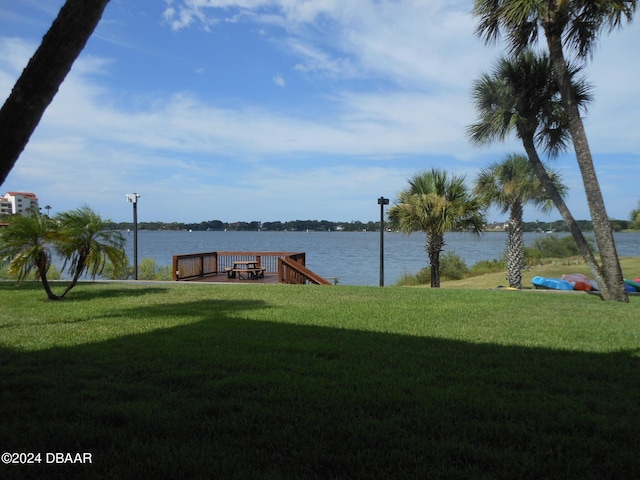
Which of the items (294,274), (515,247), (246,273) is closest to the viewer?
(294,274)

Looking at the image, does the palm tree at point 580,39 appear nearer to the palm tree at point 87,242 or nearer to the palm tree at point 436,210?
the palm tree at point 436,210

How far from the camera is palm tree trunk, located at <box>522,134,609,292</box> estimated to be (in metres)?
11.4

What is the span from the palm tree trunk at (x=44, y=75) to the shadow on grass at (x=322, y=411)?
1.73 meters

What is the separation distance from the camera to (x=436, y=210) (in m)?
15.5

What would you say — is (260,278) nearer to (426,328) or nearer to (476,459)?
(426,328)

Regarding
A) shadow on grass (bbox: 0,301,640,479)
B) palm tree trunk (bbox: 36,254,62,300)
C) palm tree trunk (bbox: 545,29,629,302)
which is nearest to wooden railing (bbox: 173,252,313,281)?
palm tree trunk (bbox: 36,254,62,300)

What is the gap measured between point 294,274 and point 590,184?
28.8 ft

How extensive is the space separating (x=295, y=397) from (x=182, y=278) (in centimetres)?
1305

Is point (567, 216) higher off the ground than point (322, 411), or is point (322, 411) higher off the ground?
point (567, 216)

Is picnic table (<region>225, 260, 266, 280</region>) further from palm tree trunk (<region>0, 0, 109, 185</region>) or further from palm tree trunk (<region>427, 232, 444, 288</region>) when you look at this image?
palm tree trunk (<region>0, 0, 109, 185</region>)

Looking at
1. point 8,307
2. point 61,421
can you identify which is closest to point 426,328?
point 61,421

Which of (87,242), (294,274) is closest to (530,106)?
(294,274)

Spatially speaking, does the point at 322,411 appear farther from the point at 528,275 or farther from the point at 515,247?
the point at 528,275

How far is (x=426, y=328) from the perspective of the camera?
7.04 m
